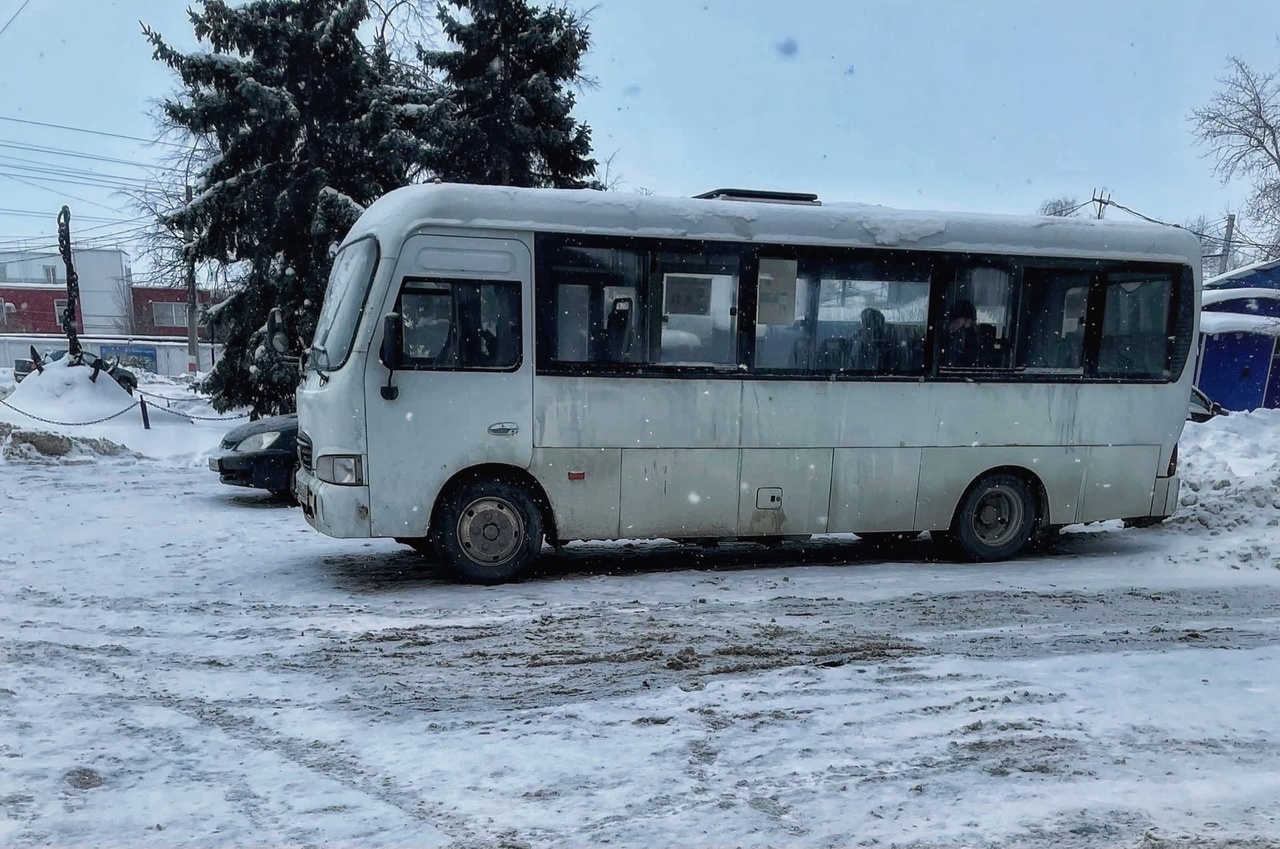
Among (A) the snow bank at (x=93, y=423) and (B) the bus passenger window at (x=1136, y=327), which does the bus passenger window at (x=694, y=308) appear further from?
(A) the snow bank at (x=93, y=423)

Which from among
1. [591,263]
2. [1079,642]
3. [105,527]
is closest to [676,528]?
[591,263]

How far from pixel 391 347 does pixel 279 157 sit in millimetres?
12435

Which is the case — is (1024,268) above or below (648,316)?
above

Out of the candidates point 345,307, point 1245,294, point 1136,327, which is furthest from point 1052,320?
point 1245,294

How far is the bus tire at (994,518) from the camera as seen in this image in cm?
861

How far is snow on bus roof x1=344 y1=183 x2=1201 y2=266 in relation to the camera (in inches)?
288

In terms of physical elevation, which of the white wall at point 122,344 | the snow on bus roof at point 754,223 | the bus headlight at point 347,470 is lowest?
the white wall at point 122,344

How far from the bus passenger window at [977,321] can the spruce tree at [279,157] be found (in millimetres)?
11814

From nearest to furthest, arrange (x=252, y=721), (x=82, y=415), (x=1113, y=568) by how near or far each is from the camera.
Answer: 1. (x=252, y=721)
2. (x=1113, y=568)
3. (x=82, y=415)

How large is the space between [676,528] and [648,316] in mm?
1910

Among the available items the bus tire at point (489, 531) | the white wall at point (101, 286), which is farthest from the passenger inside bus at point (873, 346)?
the white wall at point (101, 286)

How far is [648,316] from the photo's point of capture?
766cm

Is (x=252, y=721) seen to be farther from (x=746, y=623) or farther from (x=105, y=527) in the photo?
(x=105, y=527)

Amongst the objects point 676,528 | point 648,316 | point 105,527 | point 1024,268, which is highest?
point 1024,268
